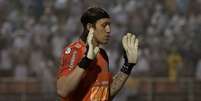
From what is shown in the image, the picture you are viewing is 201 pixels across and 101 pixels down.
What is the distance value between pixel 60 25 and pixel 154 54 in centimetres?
219

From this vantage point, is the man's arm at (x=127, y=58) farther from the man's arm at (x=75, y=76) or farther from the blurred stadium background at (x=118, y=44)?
the blurred stadium background at (x=118, y=44)

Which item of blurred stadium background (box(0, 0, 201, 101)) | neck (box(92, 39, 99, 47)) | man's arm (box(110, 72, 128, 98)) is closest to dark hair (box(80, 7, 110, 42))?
neck (box(92, 39, 99, 47))

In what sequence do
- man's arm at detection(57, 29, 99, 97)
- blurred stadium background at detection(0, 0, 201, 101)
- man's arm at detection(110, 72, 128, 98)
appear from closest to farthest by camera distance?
man's arm at detection(57, 29, 99, 97) → man's arm at detection(110, 72, 128, 98) → blurred stadium background at detection(0, 0, 201, 101)

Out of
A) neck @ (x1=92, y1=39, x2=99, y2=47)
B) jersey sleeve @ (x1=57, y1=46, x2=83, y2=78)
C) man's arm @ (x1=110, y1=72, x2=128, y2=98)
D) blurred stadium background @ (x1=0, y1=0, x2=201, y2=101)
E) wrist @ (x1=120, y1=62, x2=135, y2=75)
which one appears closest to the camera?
jersey sleeve @ (x1=57, y1=46, x2=83, y2=78)

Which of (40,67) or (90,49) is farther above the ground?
(90,49)

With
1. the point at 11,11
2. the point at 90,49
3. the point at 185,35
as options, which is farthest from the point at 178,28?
the point at 90,49

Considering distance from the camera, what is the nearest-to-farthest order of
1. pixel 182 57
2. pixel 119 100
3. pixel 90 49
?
pixel 90 49 → pixel 119 100 → pixel 182 57

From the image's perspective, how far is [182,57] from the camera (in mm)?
14469

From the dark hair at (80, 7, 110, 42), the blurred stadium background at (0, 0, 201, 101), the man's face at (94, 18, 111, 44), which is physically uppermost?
the dark hair at (80, 7, 110, 42)

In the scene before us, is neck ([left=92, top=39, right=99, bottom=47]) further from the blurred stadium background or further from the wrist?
the blurred stadium background

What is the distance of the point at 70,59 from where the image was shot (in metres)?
4.81

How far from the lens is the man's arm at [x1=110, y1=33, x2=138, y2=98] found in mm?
5293

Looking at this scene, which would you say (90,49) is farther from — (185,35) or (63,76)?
(185,35)

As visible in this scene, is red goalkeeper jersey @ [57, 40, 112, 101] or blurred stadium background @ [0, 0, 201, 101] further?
blurred stadium background @ [0, 0, 201, 101]
